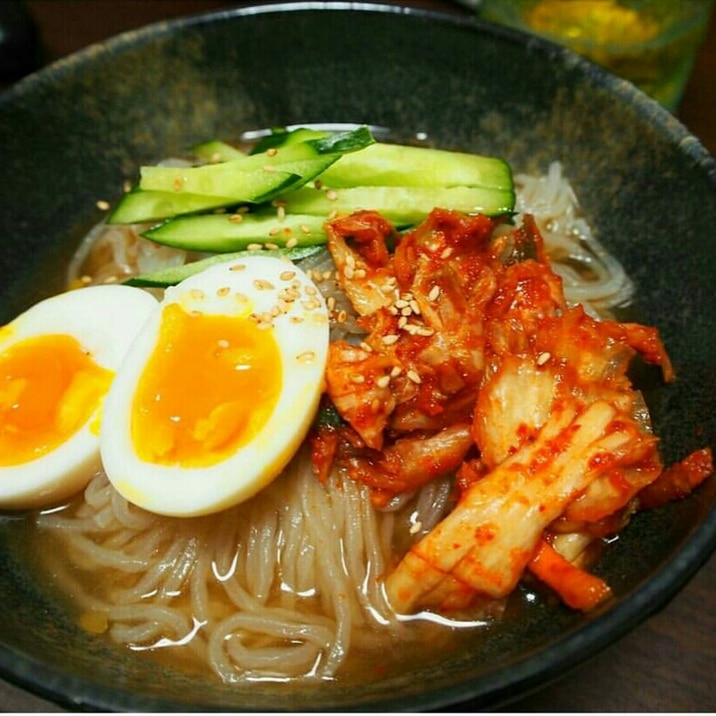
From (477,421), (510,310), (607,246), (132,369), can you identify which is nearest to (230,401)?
(132,369)

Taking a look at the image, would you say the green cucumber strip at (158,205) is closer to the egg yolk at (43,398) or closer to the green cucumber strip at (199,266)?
the green cucumber strip at (199,266)

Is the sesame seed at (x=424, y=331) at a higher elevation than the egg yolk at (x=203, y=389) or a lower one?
higher

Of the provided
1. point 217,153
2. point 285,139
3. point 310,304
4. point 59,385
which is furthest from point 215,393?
point 217,153

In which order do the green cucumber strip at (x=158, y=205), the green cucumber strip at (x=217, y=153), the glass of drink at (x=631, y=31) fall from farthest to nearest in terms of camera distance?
the glass of drink at (x=631, y=31) < the green cucumber strip at (x=217, y=153) < the green cucumber strip at (x=158, y=205)

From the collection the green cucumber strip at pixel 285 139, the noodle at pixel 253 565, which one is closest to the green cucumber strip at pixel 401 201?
the green cucumber strip at pixel 285 139

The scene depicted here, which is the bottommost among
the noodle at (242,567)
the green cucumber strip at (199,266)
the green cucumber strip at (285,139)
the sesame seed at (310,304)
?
the noodle at (242,567)

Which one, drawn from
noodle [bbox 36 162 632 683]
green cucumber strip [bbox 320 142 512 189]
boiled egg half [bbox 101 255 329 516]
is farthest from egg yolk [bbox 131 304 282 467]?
green cucumber strip [bbox 320 142 512 189]

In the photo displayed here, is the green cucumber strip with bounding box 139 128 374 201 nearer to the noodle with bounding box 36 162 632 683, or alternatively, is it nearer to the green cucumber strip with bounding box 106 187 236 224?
the green cucumber strip with bounding box 106 187 236 224
